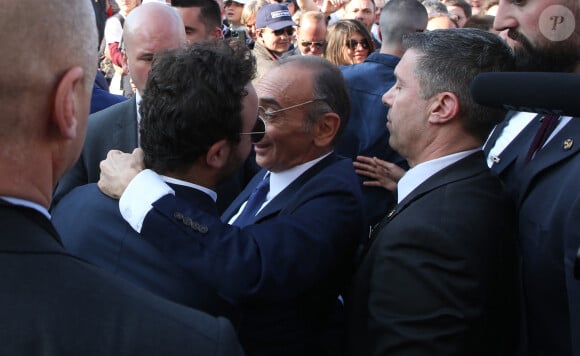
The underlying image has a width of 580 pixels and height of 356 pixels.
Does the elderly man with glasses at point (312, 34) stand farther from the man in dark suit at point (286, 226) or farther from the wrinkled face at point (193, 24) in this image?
the man in dark suit at point (286, 226)

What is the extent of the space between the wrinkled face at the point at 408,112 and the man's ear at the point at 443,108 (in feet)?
0.09

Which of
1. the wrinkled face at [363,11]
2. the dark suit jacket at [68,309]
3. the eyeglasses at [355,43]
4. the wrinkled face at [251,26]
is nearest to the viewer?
the dark suit jacket at [68,309]

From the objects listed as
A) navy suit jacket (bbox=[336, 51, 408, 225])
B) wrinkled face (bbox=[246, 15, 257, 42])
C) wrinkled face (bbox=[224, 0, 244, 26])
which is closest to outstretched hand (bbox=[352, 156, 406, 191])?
navy suit jacket (bbox=[336, 51, 408, 225])

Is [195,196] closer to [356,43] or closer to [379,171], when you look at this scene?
[379,171]

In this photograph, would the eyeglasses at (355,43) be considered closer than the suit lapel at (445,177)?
No

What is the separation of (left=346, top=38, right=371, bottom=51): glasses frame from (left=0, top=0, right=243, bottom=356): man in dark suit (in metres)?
4.52

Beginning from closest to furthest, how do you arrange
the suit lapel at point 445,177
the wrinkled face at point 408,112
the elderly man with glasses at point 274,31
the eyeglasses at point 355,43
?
the suit lapel at point 445,177, the wrinkled face at point 408,112, the eyeglasses at point 355,43, the elderly man with glasses at point 274,31

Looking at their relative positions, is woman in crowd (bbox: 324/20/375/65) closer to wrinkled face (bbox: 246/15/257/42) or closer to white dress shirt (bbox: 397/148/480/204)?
wrinkled face (bbox: 246/15/257/42)

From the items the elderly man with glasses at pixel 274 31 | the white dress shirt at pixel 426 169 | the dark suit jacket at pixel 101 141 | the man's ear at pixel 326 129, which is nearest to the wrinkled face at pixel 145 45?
the dark suit jacket at pixel 101 141

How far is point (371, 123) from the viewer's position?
3627 mm

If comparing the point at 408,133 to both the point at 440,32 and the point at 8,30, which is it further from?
the point at 8,30

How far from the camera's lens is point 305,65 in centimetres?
264

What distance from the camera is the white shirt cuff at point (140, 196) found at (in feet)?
6.04

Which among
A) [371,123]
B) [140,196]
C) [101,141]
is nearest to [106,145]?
[101,141]
